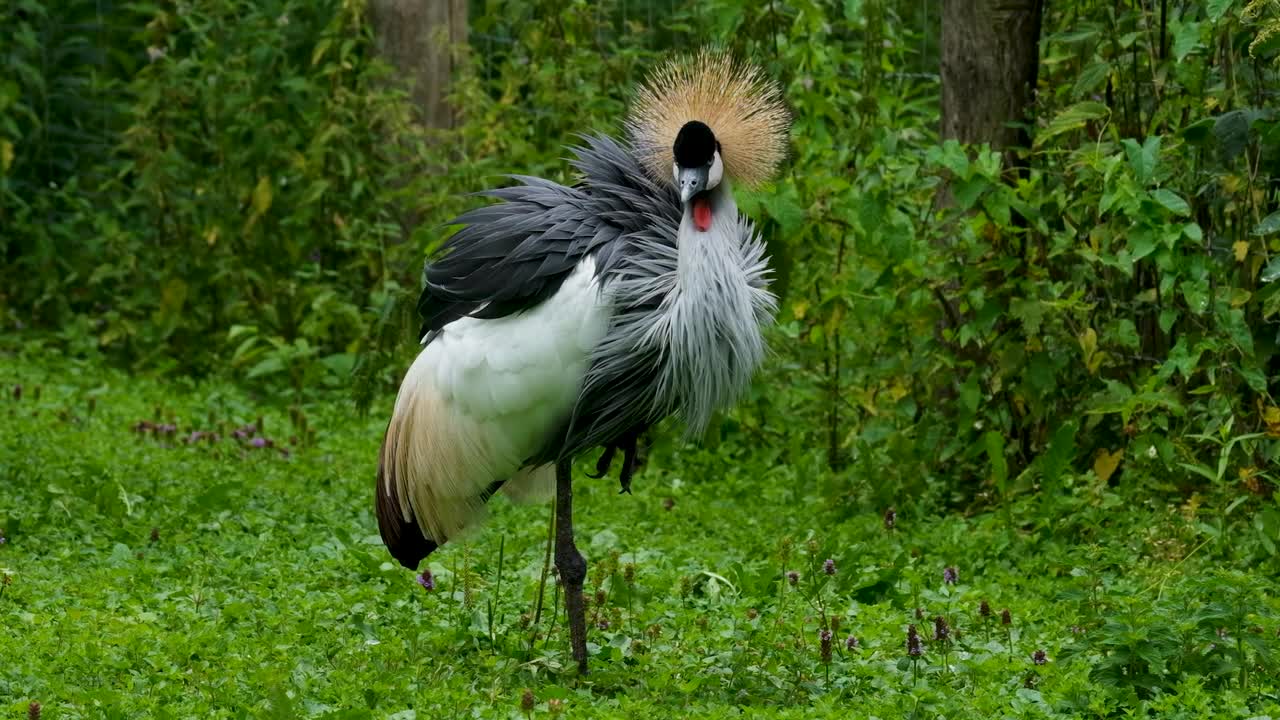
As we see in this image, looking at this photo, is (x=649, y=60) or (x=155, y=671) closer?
(x=155, y=671)

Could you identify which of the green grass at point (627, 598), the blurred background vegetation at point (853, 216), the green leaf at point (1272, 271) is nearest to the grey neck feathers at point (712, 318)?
the green grass at point (627, 598)

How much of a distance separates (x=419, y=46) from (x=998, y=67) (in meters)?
3.56

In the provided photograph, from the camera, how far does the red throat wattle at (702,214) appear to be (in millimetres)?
4254

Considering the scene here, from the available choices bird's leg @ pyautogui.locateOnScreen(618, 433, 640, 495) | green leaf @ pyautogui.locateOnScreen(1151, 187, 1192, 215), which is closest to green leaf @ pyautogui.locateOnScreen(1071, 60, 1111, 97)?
green leaf @ pyautogui.locateOnScreen(1151, 187, 1192, 215)

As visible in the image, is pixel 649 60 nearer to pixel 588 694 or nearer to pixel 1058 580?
pixel 1058 580

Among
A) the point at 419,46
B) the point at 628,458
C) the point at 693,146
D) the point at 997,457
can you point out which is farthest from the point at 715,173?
the point at 419,46

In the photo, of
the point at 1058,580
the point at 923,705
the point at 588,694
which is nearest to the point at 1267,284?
the point at 1058,580

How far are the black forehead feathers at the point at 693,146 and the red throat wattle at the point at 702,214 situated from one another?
0.33ft

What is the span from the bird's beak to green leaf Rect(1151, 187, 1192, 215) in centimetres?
162

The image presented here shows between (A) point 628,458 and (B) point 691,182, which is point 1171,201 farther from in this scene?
(A) point 628,458

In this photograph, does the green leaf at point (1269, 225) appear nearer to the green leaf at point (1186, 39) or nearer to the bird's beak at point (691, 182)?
the green leaf at point (1186, 39)

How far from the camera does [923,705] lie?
3.95m

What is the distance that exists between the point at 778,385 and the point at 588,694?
9.44 ft

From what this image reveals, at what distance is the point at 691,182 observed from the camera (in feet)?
13.8
